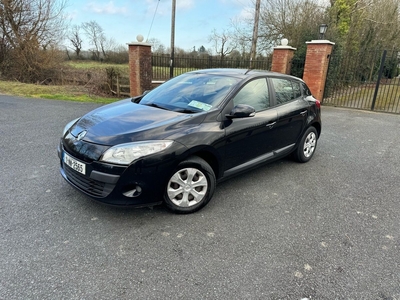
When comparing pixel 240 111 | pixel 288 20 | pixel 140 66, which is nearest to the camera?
pixel 240 111

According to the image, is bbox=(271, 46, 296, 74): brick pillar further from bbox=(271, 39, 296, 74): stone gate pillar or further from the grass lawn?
the grass lawn

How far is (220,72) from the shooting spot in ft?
13.3

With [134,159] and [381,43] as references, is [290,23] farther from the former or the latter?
[134,159]

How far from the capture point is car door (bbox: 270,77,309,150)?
13.4 ft

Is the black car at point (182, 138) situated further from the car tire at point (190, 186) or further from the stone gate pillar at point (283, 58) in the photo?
the stone gate pillar at point (283, 58)

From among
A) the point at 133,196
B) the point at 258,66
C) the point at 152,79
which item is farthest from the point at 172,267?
the point at 258,66

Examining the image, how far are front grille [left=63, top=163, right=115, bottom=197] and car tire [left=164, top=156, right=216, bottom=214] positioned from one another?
0.59 metres

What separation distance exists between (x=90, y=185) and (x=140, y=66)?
8.46m

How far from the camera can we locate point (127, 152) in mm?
2672

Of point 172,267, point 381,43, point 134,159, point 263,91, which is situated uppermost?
point 381,43

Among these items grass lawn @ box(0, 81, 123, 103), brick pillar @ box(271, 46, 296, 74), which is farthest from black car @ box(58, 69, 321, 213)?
grass lawn @ box(0, 81, 123, 103)

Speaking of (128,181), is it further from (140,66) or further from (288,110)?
(140,66)

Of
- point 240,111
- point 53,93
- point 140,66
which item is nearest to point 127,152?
point 240,111

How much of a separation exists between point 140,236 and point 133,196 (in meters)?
0.39
